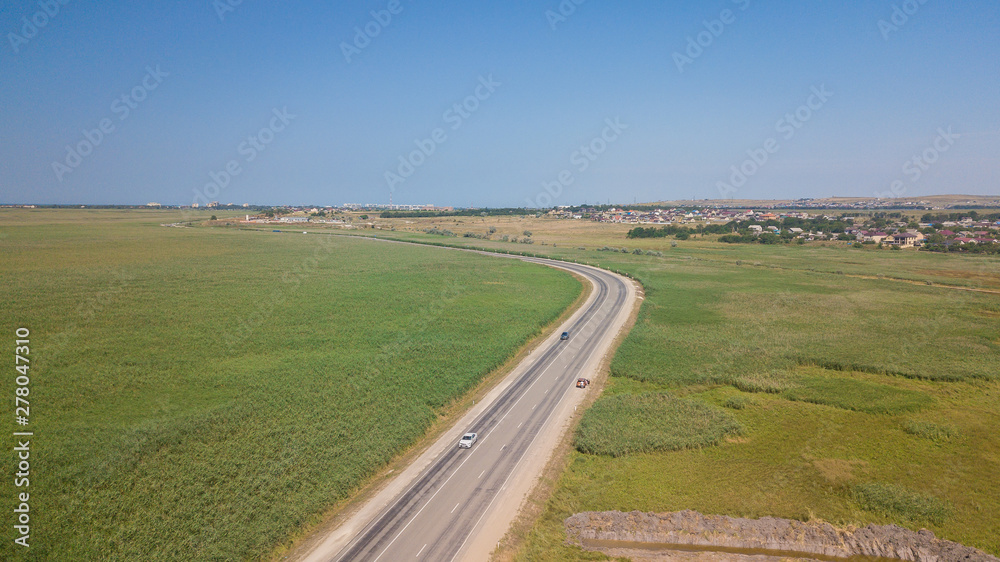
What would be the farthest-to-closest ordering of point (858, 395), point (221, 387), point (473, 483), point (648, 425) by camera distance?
point (858, 395) < point (221, 387) < point (648, 425) < point (473, 483)

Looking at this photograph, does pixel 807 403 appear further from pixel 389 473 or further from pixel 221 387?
pixel 221 387

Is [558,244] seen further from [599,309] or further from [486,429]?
[486,429]

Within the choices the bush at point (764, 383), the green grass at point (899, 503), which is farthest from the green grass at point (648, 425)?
the green grass at point (899, 503)

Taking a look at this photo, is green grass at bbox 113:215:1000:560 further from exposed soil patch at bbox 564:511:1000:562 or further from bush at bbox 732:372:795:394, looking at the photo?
exposed soil patch at bbox 564:511:1000:562

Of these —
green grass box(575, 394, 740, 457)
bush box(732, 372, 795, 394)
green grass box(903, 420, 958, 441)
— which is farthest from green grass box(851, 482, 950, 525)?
bush box(732, 372, 795, 394)

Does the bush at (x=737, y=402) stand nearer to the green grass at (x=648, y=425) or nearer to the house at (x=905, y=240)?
the green grass at (x=648, y=425)

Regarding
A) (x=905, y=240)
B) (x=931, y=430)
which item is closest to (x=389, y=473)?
(x=931, y=430)
